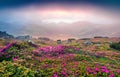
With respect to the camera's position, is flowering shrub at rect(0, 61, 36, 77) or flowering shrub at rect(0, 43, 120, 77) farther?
flowering shrub at rect(0, 43, 120, 77)

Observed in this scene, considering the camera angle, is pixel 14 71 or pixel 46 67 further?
pixel 46 67

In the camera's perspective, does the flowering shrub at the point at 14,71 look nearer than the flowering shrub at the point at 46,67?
Yes

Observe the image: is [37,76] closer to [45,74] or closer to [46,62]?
[45,74]

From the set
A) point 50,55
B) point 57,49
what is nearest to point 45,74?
point 50,55

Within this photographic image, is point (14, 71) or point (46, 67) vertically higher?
point (14, 71)

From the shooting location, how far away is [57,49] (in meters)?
44.3

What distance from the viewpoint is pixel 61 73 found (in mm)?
28609

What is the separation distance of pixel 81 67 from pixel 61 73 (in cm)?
400

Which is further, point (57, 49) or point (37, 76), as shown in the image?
point (57, 49)

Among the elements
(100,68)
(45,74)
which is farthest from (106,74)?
(45,74)

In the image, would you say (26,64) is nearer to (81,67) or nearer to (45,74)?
(45,74)

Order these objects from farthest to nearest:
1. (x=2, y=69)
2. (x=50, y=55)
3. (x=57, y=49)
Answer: (x=57, y=49) → (x=50, y=55) → (x=2, y=69)

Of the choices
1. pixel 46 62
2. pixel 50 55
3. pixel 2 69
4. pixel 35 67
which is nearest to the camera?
pixel 2 69

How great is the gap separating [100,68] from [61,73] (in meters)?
6.58
